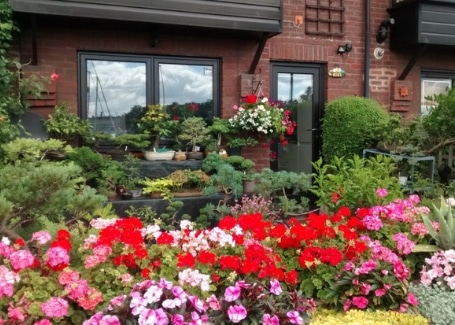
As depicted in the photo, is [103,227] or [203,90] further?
[203,90]

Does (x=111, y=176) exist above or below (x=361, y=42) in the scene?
below

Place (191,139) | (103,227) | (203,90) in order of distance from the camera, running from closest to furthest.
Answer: (103,227)
(191,139)
(203,90)

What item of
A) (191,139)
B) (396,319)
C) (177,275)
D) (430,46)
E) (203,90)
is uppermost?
(430,46)

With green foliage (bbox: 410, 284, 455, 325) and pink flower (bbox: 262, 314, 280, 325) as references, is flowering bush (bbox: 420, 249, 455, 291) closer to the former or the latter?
green foliage (bbox: 410, 284, 455, 325)

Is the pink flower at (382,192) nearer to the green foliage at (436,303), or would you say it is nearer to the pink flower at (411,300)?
the green foliage at (436,303)

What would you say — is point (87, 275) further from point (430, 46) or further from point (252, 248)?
point (430, 46)

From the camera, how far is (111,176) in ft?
17.1

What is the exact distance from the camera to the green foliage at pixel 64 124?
529cm

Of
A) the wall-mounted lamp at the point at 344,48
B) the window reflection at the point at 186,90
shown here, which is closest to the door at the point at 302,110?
the wall-mounted lamp at the point at 344,48

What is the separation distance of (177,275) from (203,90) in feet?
14.8

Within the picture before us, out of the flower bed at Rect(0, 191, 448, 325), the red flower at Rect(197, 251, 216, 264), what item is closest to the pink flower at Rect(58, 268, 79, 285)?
the flower bed at Rect(0, 191, 448, 325)

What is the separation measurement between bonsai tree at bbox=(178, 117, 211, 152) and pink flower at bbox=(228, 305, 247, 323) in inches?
161

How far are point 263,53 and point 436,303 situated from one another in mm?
4757

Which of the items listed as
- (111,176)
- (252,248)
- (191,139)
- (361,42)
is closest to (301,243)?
(252,248)
